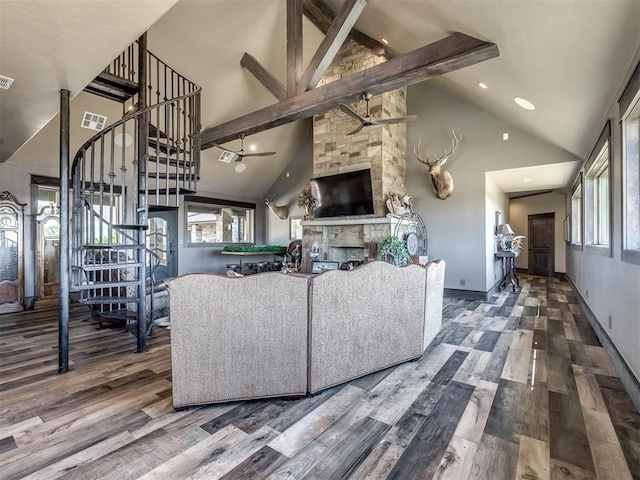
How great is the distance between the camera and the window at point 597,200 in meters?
3.86

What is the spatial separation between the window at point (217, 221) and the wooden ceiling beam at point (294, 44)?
4.62 metres

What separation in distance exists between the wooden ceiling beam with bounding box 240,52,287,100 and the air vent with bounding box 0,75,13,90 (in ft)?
11.3

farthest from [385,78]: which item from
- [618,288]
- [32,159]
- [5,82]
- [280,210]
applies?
[32,159]

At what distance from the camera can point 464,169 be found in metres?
6.24

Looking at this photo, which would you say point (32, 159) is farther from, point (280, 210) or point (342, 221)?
point (342, 221)

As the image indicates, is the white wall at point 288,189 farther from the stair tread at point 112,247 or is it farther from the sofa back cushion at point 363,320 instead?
the sofa back cushion at point 363,320

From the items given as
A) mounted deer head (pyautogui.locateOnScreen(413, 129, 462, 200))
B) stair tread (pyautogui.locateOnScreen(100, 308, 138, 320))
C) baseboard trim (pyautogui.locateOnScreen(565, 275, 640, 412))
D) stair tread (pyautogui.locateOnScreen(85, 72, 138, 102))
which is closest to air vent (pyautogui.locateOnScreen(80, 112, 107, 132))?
stair tread (pyautogui.locateOnScreen(85, 72, 138, 102))

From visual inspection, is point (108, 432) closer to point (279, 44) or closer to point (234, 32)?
point (234, 32)

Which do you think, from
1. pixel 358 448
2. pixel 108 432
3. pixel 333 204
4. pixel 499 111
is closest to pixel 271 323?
pixel 358 448

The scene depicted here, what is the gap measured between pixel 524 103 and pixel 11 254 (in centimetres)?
819

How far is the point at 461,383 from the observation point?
259 centimetres

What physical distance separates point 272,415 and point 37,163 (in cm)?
654

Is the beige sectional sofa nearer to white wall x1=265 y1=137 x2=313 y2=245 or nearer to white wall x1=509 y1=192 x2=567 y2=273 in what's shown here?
white wall x1=265 y1=137 x2=313 y2=245

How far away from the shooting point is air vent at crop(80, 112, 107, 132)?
528 centimetres
